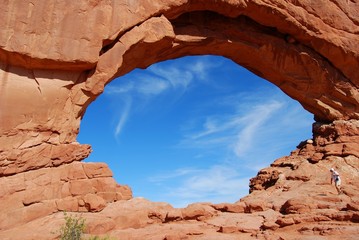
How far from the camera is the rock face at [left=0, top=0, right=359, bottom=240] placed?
14.6m

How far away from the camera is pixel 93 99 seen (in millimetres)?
17969

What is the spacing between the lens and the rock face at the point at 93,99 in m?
14.6

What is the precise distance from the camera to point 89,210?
15305 millimetres

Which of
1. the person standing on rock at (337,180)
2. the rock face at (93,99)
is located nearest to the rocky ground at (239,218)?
the rock face at (93,99)

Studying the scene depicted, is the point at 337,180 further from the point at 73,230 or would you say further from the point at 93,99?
the point at 73,230

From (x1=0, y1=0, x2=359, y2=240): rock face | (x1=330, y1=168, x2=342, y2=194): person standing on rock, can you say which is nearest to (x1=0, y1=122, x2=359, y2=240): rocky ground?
(x1=0, y1=0, x2=359, y2=240): rock face

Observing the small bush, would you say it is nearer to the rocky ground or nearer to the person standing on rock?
the rocky ground

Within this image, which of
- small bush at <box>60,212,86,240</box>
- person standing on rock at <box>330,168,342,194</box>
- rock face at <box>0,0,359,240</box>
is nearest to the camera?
small bush at <box>60,212,86,240</box>

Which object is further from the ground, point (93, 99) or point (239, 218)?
point (93, 99)

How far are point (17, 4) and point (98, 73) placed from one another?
182 inches

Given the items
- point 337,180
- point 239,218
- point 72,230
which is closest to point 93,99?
point 72,230

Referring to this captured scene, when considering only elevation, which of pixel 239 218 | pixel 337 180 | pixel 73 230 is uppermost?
pixel 337 180

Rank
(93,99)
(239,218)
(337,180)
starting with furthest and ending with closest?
(337,180) → (93,99) → (239,218)

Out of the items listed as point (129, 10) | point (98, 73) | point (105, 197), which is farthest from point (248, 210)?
point (129, 10)
